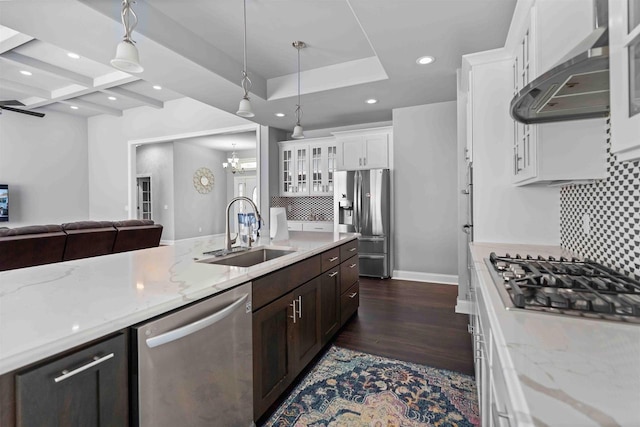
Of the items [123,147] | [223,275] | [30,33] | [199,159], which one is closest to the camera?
[223,275]

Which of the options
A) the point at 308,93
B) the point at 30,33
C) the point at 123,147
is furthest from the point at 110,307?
the point at 123,147

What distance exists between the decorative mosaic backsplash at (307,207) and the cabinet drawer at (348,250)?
2966 mm

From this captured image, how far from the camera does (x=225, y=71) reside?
372 centimetres

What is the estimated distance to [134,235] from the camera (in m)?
4.97

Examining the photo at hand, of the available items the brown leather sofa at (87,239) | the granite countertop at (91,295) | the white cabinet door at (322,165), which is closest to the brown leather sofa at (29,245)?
the brown leather sofa at (87,239)

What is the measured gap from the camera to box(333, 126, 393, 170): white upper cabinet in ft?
16.5

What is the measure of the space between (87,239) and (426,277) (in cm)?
481

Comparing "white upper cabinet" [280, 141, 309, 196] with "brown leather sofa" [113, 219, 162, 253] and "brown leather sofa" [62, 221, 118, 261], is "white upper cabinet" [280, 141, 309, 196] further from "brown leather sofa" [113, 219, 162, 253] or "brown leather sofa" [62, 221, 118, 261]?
"brown leather sofa" [62, 221, 118, 261]

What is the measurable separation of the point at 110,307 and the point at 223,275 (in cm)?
49

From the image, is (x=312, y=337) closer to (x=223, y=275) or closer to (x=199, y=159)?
(x=223, y=275)

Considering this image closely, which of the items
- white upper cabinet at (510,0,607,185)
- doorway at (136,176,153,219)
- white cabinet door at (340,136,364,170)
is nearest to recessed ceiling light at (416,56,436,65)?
white upper cabinet at (510,0,607,185)

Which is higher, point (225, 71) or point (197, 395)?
point (225, 71)

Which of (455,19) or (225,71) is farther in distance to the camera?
(225,71)

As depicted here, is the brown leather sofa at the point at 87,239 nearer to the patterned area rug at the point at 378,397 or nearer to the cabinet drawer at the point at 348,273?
the cabinet drawer at the point at 348,273
